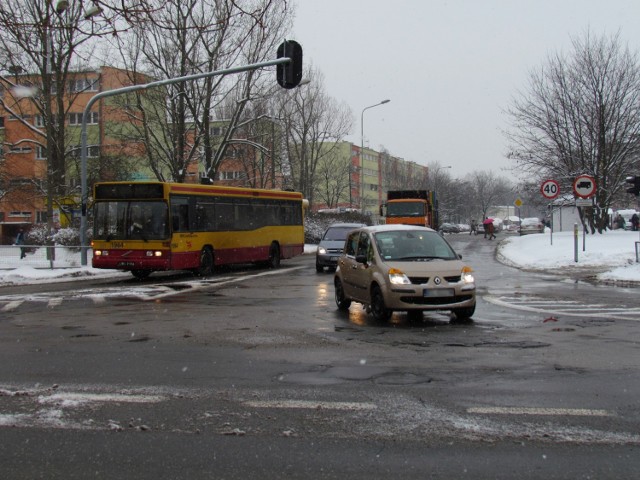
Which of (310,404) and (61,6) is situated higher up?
(61,6)

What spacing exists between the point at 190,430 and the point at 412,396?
210 cm

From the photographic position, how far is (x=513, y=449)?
480 cm

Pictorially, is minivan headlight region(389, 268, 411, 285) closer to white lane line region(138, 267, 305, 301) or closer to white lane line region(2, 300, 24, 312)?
white lane line region(138, 267, 305, 301)

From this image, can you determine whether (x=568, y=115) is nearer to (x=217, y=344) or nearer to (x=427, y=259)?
(x=427, y=259)

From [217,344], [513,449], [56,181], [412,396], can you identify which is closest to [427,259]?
[217,344]

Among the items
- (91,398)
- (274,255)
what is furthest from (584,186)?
(91,398)

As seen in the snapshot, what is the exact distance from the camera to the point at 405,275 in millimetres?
10992

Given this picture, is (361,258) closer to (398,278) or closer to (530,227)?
(398,278)

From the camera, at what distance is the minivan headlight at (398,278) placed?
11.0 metres

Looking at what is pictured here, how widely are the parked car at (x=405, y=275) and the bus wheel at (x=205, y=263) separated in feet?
32.4

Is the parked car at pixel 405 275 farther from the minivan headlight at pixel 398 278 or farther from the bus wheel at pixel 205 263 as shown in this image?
the bus wheel at pixel 205 263

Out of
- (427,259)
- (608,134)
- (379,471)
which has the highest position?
(608,134)

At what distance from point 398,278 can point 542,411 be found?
212 inches

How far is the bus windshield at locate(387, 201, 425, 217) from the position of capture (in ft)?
131
